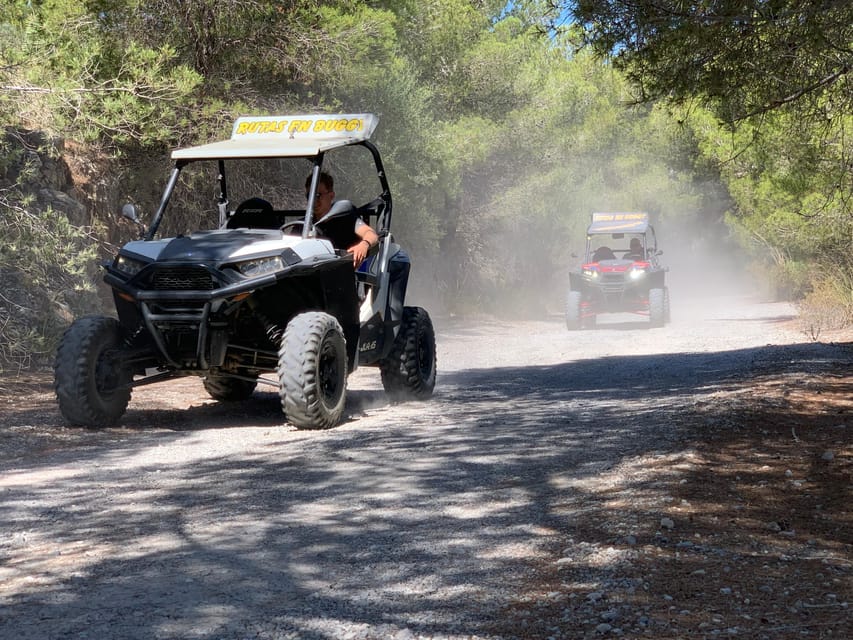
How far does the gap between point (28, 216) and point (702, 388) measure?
7.20 metres

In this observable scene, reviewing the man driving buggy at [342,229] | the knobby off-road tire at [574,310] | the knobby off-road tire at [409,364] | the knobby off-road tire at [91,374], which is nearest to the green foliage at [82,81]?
the man driving buggy at [342,229]

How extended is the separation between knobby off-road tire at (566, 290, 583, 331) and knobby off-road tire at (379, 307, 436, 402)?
38.4ft

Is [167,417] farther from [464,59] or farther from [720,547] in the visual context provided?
[464,59]

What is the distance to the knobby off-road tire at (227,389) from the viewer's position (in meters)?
9.76

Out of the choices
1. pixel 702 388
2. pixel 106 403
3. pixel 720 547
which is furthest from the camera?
pixel 702 388

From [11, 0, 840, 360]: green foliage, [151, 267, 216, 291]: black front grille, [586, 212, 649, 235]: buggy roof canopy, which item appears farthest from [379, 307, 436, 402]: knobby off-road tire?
[586, 212, 649, 235]: buggy roof canopy

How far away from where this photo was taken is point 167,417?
906cm

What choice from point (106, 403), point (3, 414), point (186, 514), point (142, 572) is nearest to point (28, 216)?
point (3, 414)

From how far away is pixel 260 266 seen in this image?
7.58 m

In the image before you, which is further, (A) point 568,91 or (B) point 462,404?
(A) point 568,91

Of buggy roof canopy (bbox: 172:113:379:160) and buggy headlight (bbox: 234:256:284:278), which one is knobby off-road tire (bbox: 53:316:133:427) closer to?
buggy headlight (bbox: 234:256:284:278)

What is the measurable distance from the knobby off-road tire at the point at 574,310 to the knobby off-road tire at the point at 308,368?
13.8m

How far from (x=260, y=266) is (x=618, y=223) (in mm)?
17769

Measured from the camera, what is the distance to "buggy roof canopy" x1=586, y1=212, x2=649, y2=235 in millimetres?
23500
